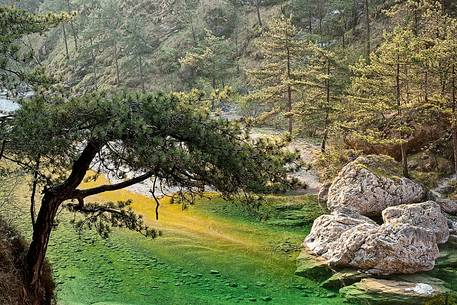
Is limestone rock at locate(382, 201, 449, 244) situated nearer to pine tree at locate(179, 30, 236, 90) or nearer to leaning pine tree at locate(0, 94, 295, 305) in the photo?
leaning pine tree at locate(0, 94, 295, 305)

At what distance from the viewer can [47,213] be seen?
10547 mm

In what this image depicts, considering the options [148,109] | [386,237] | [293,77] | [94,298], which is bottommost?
[94,298]

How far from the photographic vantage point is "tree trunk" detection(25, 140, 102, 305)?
10.1 meters

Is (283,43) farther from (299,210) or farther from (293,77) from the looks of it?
(299,210)

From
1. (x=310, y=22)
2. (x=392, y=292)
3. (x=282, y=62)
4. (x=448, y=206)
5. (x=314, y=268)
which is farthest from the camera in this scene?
(x=310, y=22)

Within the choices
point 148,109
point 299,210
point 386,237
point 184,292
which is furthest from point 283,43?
point 148,109

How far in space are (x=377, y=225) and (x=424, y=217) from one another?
66.9 inches

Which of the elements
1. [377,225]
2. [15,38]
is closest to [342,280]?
[377,225]

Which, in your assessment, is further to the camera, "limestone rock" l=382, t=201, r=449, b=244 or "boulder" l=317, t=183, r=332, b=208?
"boulder" l=317, t=183, r=332, b=208

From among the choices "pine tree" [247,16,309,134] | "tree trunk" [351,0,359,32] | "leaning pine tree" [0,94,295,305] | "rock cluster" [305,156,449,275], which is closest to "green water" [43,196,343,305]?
"rock cluster" [305,156,449,275]

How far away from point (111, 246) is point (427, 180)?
14.7 m

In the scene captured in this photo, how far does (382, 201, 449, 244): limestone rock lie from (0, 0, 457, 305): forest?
80mm

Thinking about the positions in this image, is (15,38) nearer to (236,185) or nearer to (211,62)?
(236,185)

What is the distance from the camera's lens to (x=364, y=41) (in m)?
40.5
